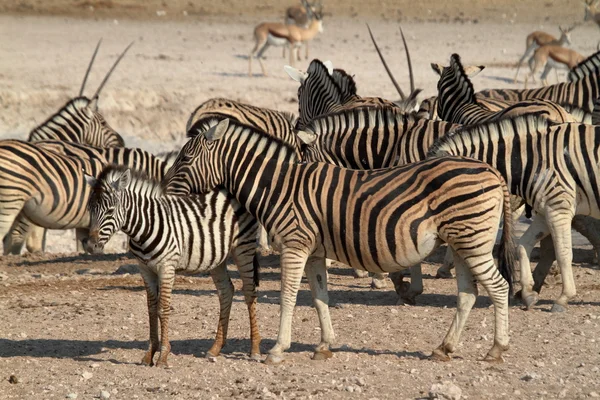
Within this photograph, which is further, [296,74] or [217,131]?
[296,74]

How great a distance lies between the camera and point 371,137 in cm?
964

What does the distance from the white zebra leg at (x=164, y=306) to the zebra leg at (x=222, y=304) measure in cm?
41

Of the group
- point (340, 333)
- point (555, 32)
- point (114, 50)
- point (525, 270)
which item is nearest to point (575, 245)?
point (525, 270)

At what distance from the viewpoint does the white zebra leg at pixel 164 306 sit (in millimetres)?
7340

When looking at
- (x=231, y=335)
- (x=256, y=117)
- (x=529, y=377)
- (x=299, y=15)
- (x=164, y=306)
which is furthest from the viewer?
(x=299, y=15)

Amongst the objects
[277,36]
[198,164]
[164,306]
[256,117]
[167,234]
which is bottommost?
[164,306]

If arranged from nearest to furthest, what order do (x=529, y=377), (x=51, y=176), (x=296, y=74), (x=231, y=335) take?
(x=529, y=377) → (x=231, y=335) → (x=51, y=176) → (x=296, y=74)

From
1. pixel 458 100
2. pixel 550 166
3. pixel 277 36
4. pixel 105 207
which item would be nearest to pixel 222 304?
pixel 105 207

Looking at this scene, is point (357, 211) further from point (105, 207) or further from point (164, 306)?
point (105, 207)

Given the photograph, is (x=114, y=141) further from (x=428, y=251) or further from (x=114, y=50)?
(x=114, y=50)

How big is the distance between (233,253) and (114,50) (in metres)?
19.6

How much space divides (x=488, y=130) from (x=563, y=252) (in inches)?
47.3

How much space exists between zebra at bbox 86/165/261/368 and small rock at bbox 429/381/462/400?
5.15 ft

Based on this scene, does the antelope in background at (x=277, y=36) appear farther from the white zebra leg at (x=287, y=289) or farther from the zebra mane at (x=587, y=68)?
the white zebra leg at (x=287, y=289)
